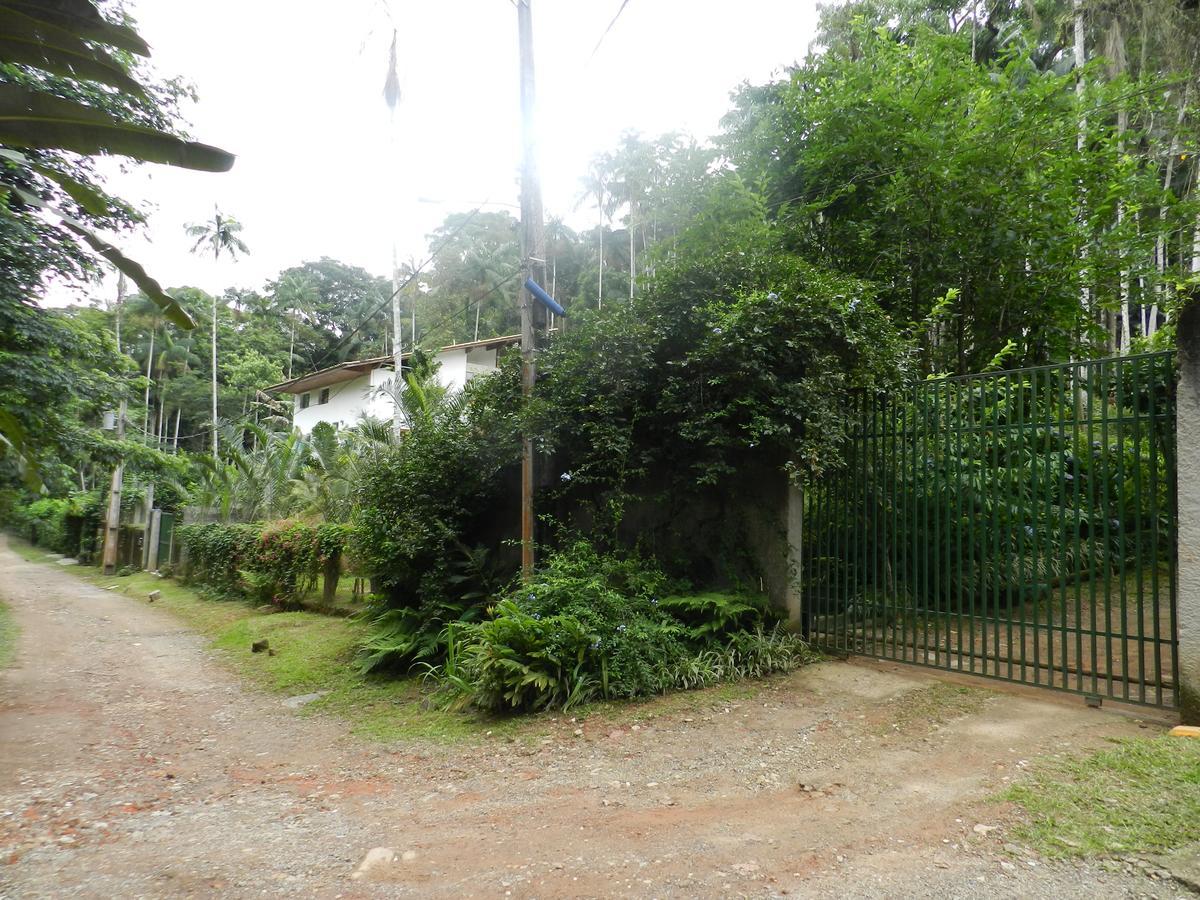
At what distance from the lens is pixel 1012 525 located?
6203 millimetres

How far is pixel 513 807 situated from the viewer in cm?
452

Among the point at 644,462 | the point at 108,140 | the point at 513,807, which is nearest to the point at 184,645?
the point at 644,462

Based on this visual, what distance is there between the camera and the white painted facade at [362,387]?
85.5ft

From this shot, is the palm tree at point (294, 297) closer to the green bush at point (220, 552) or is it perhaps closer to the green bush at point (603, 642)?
the green bush at point (220, 552)

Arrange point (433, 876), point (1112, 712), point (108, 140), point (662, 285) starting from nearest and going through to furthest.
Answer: point (108, 140)
point (433, 876)
point (1112, 712)
point (662, 285)

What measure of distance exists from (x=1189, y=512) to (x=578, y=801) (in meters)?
4.65

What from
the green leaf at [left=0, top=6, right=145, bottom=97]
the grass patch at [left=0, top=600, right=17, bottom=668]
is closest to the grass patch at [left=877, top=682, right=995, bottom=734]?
the green leaf at [left=0, top=6, right=145, bottom=97]

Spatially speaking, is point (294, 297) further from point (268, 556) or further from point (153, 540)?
point (268, 556)

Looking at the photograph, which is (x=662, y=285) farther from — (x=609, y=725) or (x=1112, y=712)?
(x=1112, y=712)

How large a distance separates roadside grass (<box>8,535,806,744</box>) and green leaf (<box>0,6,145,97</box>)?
5241 millimetres

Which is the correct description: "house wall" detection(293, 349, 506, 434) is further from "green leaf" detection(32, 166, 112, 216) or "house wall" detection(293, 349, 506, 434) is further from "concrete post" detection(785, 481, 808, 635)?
"green leaf" detection(32, 166, 112, 216)

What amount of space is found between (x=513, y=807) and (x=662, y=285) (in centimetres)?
564

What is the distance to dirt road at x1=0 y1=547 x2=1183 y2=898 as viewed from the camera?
345 centimetres

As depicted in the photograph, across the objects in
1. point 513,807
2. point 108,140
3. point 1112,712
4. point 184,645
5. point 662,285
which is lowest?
point 184,645
